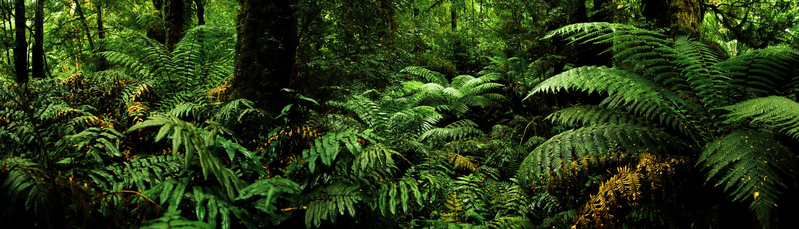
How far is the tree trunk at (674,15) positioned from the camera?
10.1ft

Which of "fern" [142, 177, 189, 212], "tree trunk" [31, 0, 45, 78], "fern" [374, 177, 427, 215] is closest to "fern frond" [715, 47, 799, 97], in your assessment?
"fern" [374, 177, 427, 215]

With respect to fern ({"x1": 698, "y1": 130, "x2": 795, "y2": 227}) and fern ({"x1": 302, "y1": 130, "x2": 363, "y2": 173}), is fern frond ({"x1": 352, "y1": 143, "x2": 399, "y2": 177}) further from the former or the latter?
fern ({"x1": 698, "y1": 130, "x2": 795, "y2": 227})

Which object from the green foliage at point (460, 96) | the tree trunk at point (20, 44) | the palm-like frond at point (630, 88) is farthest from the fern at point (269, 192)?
the tree trunk at point (20, 44)

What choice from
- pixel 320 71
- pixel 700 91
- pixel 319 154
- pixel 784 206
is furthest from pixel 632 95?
pixel 320 71

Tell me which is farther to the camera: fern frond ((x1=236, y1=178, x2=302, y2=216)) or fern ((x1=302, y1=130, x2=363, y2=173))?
fern ((x1=302, y1=130, x2=363, y2=173))

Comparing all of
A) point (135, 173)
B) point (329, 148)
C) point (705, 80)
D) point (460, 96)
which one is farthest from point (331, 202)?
point (460, 96)

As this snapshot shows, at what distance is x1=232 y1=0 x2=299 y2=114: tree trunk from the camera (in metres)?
2.28

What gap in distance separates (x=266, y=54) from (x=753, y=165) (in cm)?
258

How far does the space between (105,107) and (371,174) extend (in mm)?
2270

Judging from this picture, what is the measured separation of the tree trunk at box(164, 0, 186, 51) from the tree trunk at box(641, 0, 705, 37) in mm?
5119

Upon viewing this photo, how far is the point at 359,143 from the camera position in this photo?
1602mm

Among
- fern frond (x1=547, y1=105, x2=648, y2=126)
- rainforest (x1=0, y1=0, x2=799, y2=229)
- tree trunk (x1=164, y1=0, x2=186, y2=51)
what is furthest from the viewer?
tree trunk (x1=164, y1=0, x2=186, y2=51)

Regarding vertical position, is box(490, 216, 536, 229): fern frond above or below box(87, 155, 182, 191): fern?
below

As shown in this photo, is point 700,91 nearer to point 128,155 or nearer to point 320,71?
point 320,71
